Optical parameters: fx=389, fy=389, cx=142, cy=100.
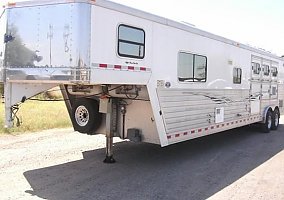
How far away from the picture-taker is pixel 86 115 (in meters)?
8.13


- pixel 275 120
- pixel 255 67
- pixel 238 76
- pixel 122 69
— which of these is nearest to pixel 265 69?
pixel 255 67

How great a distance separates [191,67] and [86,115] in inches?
96.3

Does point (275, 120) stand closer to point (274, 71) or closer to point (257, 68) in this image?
point (274, 71)

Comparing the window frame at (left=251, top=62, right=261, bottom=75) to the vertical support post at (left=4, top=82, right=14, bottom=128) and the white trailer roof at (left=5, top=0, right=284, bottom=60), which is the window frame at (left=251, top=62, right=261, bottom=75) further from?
the vertical support post at (left=4, top=82, right=14, bottom=128)

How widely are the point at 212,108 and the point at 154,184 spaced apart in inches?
130

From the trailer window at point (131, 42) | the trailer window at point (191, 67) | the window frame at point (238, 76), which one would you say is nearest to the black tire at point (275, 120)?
the window frame at point (238, 76)

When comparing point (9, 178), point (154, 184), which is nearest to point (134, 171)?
point (154, 184)

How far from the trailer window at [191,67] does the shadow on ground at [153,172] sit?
1.80 meters

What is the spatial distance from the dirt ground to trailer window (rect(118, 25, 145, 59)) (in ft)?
7.14

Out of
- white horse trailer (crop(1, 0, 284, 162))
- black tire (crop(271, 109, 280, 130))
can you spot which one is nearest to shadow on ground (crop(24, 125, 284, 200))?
white horse trailer (crop(1, 0, 284, 162))

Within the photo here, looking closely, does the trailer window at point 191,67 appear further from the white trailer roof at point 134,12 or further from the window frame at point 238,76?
the window frame at point 238,76

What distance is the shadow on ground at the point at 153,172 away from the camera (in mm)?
6031

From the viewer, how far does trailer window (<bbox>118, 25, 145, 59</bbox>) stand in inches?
251

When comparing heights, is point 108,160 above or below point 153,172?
above
